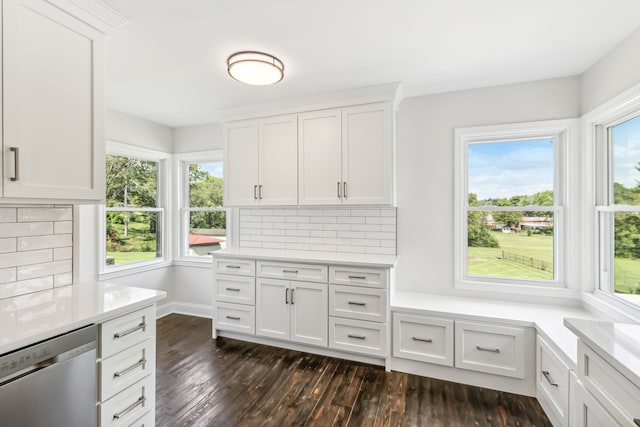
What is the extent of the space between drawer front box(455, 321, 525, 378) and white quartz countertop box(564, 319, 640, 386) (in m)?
1.00

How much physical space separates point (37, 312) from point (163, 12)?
66.2 inches

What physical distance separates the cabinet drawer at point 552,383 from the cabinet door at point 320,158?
74.8 inches

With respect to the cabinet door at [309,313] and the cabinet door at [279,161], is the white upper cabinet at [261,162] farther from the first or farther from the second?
the cabinet door at [309,313]

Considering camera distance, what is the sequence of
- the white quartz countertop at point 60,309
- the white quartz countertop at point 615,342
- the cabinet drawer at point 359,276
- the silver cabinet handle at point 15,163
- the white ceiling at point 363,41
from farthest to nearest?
1. the cabinet drawer at point 359,276
2. the white ceiling at point 363,41
3. the silver cabinet handle at point 15,163
4. the white quartz countertop at point 60,309
5. the white quartz countertop at point 615,342

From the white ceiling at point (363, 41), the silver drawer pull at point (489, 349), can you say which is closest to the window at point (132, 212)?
the white ceiling at point (363, 41)

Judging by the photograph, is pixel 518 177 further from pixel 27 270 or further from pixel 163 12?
pixel 27 270

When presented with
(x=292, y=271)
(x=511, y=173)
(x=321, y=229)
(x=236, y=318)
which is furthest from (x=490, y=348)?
(x=236, y=318)

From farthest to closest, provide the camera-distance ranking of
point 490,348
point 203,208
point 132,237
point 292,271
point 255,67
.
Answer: point 203,208 → point 132,237 → point 292,271 → point 490,348 → point 255,67

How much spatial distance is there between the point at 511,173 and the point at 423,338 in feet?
5.61

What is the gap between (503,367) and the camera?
2225 mm

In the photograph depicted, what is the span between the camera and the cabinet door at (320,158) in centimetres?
284

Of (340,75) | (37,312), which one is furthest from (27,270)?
(340,75)

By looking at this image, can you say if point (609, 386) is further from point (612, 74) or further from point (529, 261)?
point (612, 74)

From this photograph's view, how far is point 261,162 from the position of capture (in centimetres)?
314
